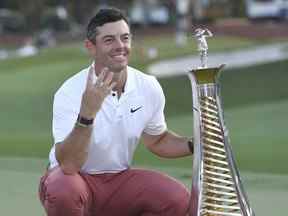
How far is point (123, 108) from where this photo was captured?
4.80 meters

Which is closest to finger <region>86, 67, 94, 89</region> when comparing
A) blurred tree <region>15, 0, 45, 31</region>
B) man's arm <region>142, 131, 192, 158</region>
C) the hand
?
the hand

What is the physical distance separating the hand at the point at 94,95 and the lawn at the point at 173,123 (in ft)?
6.50

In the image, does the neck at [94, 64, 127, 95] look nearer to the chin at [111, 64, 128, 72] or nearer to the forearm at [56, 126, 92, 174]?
the chin at [111, 64, 128, 72]

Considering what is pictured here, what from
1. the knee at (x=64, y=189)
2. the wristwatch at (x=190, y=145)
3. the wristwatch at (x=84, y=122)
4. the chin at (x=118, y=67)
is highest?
the chin at (x=118, y=67)

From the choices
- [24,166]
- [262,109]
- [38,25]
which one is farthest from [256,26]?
[24,166]

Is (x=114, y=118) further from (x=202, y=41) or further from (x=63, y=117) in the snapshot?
(x=202, y=41)

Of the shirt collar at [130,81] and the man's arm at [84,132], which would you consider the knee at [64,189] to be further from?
the shirt collar at [130,81]

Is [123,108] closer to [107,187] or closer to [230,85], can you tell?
[107,187]

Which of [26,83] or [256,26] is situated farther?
[256,26]

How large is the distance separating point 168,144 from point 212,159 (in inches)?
31.1

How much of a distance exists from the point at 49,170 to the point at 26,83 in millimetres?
15923

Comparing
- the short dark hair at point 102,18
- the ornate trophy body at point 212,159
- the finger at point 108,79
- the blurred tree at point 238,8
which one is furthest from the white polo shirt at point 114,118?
the blurred tree at point 238,8

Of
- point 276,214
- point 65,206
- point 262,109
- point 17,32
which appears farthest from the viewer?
point 17,32

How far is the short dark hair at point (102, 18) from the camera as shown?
464 cm
